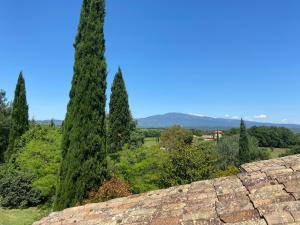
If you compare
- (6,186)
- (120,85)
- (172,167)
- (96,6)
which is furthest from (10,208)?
(120,85)

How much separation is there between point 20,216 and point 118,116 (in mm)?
13046

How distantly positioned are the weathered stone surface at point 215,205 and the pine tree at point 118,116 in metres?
20.7

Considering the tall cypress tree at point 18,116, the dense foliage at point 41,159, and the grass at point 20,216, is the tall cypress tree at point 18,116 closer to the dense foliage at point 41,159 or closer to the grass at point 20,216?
the dense foliage at point 41,159

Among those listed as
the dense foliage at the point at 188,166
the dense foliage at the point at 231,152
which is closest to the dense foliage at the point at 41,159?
→ the dense foliage at the point at 188,166

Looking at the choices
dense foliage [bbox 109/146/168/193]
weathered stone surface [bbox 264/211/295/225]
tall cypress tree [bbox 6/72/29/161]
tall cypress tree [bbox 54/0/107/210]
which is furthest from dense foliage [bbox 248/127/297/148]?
weathered stone surface [bbox 264/211/295/225]

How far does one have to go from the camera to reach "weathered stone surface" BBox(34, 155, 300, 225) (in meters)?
2.93

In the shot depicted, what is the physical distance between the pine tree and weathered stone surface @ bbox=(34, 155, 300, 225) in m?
20.7

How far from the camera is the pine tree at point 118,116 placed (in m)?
26.5

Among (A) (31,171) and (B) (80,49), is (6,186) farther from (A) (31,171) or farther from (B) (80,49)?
(B) (80,49)

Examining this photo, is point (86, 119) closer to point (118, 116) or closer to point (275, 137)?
point (118, 116)

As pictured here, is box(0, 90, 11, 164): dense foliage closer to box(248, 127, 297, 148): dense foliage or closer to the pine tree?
the pine tree

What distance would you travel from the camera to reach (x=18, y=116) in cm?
2602

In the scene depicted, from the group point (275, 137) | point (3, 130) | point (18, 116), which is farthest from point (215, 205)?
point (275, 137)

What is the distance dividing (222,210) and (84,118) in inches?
389
